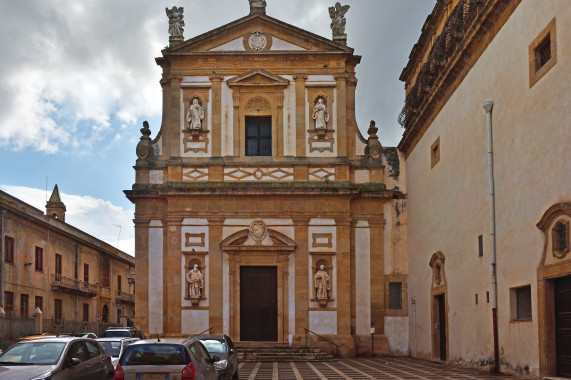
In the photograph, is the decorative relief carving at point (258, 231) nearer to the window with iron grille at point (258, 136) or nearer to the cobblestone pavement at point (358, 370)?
the window with iron grille at point (258, 136)

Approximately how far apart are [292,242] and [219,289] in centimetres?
339

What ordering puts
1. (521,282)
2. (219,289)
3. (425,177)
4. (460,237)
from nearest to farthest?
1. (521,282)
2. (460,237)
3. (425,177)
4. (219,289)

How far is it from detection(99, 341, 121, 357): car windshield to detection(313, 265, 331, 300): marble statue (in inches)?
432

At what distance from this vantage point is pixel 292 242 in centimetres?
3025

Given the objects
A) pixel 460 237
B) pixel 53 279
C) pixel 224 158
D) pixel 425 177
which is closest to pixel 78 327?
pixel 53 279

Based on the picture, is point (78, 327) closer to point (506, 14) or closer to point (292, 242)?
point (292, 242)

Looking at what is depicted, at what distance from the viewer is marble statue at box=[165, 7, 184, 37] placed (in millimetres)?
31984

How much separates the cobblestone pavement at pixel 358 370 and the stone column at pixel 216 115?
906 cm

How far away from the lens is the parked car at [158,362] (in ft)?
41.7

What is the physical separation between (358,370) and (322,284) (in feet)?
24.5

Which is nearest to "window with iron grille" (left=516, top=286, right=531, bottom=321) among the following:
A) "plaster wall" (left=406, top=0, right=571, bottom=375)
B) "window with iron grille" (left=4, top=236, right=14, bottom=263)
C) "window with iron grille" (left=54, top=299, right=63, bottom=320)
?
"plaster wall" (left=406, top=0, right=571, bottom=375)

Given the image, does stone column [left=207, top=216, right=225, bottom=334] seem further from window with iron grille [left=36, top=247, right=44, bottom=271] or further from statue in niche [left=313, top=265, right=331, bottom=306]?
window with iron grille [left=36, top=247, right=44, bottom=271]

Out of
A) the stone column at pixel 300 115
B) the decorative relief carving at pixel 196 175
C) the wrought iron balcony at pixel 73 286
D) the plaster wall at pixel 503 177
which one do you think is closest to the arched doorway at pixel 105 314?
the wrought iron balcony at pixel 73 286

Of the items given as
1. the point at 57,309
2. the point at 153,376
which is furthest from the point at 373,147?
the point at 153,376
